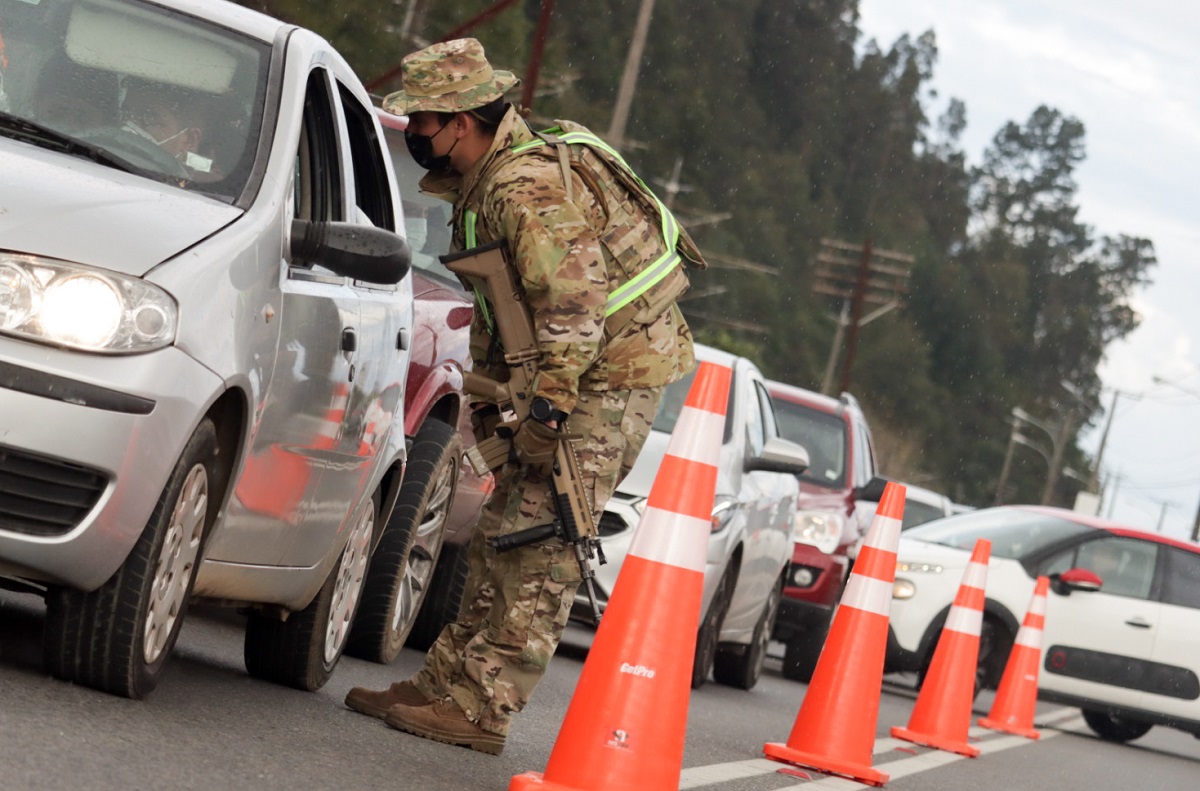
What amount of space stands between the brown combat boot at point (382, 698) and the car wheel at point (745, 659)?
6093 mm

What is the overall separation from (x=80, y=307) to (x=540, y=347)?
146 cm

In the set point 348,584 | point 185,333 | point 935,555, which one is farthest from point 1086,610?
point 185,333

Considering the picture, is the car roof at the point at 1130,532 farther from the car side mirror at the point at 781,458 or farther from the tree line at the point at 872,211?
the tree line at the point at 872,211

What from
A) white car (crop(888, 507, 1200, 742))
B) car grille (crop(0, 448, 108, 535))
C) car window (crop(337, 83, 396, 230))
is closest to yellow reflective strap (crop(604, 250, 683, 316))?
car window (crop(337, 83, 396, 230))

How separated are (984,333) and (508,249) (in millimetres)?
108987

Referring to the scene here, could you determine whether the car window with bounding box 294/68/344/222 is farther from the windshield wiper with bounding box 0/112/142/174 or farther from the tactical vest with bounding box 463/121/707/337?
the windshield wiper with bounding box 0/112/142/174

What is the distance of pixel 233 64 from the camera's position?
598cm

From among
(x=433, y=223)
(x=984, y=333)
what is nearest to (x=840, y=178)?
(x=984, y=333)

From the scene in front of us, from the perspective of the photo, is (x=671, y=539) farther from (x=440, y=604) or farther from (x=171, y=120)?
(x=440, y=604)

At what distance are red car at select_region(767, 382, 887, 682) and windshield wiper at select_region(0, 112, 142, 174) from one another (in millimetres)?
9316

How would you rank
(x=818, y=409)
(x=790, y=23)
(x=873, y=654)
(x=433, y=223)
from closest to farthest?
(x=873, y=654)
(x=433, y=223)
(x=818, y=409)
(x=790, y=23)

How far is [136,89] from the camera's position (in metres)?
5.77

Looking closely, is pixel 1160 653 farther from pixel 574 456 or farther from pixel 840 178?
pixel 840 178

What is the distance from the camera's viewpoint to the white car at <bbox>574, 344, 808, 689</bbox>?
10.5 metres
